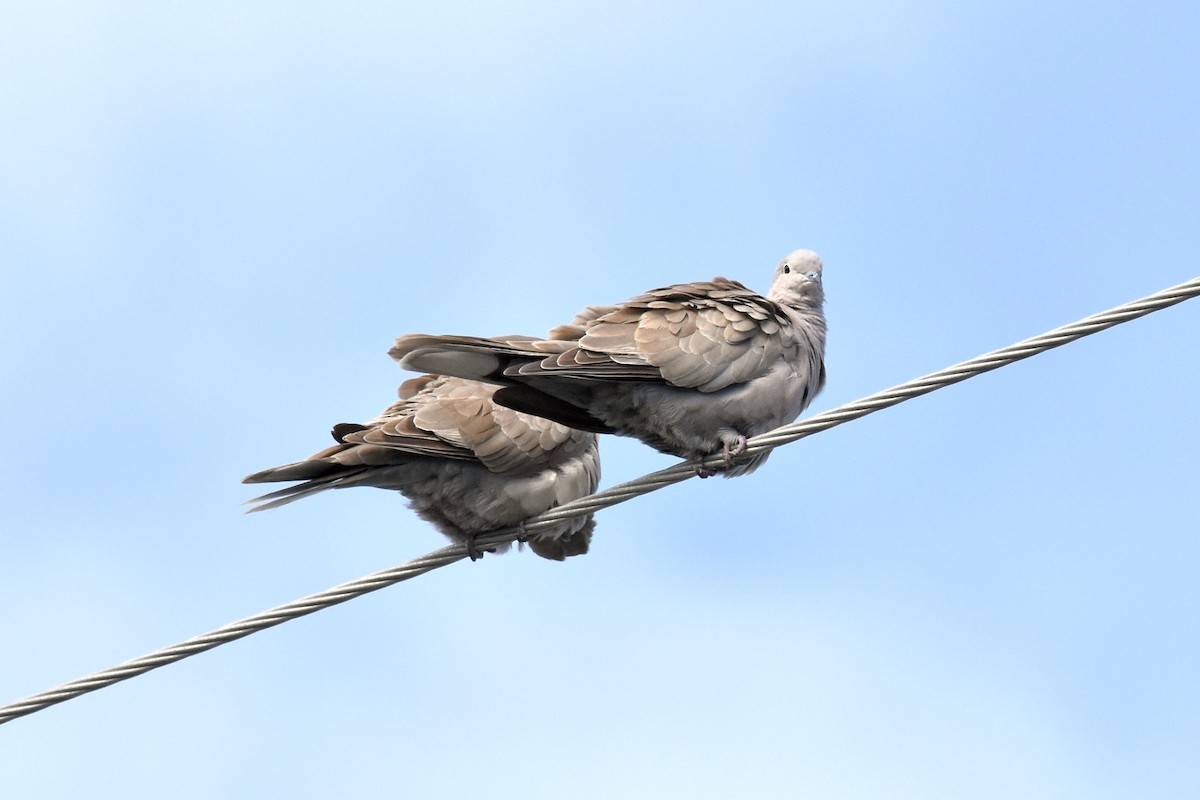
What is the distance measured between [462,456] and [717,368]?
136cm

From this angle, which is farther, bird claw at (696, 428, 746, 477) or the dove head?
the dove head

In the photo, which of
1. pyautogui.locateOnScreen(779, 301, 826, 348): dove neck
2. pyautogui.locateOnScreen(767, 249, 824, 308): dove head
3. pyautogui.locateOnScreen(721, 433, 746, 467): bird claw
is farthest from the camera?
pyautogui.locateOnScreen(767, 249, 824, 308): dove head

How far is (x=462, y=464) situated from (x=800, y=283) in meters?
1.97

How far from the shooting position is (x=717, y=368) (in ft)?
22.1

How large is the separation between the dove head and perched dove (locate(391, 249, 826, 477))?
0.56m

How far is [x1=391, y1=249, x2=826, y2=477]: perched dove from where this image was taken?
6516mm

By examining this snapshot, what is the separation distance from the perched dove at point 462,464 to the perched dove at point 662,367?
1.61 feet

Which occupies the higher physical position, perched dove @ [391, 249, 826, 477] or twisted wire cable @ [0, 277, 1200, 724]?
perched dove @ [391, 249, 826, 477]

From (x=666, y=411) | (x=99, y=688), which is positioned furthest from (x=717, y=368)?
(x=99, y=688)

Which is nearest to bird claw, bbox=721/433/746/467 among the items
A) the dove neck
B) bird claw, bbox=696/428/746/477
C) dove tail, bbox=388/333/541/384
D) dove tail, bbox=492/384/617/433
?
bird claw, bbox=696/428/746/477

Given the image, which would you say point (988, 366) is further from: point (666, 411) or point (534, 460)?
point (534, 460)

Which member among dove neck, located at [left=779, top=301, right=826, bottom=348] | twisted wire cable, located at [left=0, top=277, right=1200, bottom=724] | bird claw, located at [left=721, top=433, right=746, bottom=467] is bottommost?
twisted wire cable, located at [left=0, top=277, right=1200, bottom=724]

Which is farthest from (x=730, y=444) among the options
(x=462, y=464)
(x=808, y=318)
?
(x=462, y=464)

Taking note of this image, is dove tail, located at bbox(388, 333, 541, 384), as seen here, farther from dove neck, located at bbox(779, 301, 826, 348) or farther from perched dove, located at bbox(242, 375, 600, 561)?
dove neck, located at bbox(779, 301, 826, 348)
